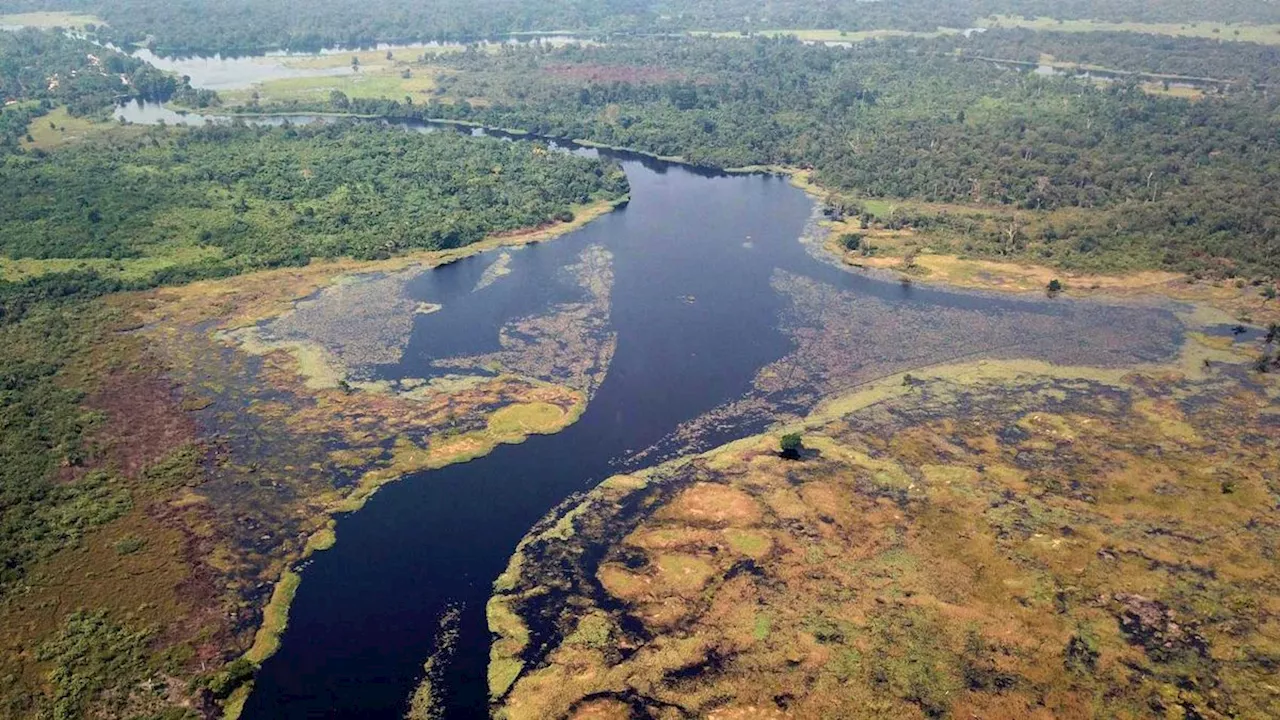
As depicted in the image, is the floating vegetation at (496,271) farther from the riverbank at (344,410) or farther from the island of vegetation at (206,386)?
the riverbank at (344,410)

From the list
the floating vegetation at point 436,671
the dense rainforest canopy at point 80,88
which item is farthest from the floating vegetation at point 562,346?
the dense rainforest canopy at point 80,88

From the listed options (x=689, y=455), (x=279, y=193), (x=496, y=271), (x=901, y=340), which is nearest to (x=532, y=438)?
(x=689, y=455)

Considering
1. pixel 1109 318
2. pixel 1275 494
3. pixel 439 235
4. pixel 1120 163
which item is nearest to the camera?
pixel 1275 494

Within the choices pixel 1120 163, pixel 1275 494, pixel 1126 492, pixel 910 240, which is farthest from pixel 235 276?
pixel 1120 163

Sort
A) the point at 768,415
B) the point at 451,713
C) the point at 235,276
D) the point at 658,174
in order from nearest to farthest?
→ the point at 451,713, the point at 768,415, the point at 235,276, the point at 658,174

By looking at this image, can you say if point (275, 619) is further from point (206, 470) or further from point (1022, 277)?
point (1022, 277)

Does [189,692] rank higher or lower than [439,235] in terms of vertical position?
lower

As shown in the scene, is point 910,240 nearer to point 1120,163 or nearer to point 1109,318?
point 1109,318
